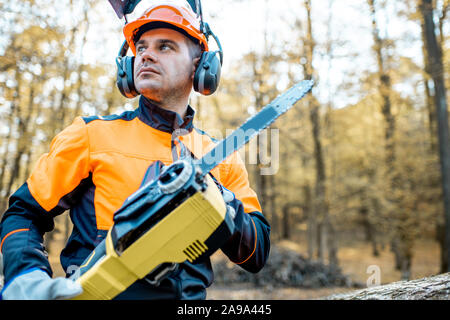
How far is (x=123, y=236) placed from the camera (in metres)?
1.16

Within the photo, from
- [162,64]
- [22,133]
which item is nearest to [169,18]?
[162,64]

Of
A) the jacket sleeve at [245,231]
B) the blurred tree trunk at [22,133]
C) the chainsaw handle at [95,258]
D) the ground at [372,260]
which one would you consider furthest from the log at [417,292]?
the blurred tree trunk at [22,133]

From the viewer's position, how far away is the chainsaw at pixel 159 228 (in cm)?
116

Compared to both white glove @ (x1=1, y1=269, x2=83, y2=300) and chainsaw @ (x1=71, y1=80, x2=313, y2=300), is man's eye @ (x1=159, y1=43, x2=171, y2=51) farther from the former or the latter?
white glove @ (x1=1, y1=269, x2=83, y2=300)

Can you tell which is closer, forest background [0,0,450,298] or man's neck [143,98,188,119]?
man's neck [143,98,188,119]

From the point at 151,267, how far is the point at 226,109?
1507cm

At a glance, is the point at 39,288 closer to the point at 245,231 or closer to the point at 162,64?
the point at 245,231

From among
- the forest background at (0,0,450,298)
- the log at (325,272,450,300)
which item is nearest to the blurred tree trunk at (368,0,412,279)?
the forest background at (0,0,450,298)

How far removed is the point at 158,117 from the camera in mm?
1798

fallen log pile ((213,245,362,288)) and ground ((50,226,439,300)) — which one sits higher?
fallen log pile ((213,245,362,288))

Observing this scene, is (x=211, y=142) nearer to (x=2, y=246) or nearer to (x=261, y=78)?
(x=2, y=246)

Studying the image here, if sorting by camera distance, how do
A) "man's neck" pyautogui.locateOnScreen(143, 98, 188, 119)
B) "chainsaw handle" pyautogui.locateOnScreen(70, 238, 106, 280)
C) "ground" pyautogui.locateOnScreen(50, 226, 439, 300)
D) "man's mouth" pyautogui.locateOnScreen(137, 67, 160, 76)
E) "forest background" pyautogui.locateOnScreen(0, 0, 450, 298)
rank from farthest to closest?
"ground" pyautogui.locateOnScreen(50, 226, 439, 300) < "forest background" pyautogui.locateOnScreen(0, 0, 450, 298) < "man's neck" pyautogui.locateOnScreen(143, 98, 188, 119) < "man's mouth" pyautogui.locateOnScreen(137, 67, 160, 76) < "chainsaw handle" pyautogui.locateOnScreen(70, 238, 106, 280)

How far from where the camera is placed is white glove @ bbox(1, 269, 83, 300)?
Answer: 1141 millimetres

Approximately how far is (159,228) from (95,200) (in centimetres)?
55
